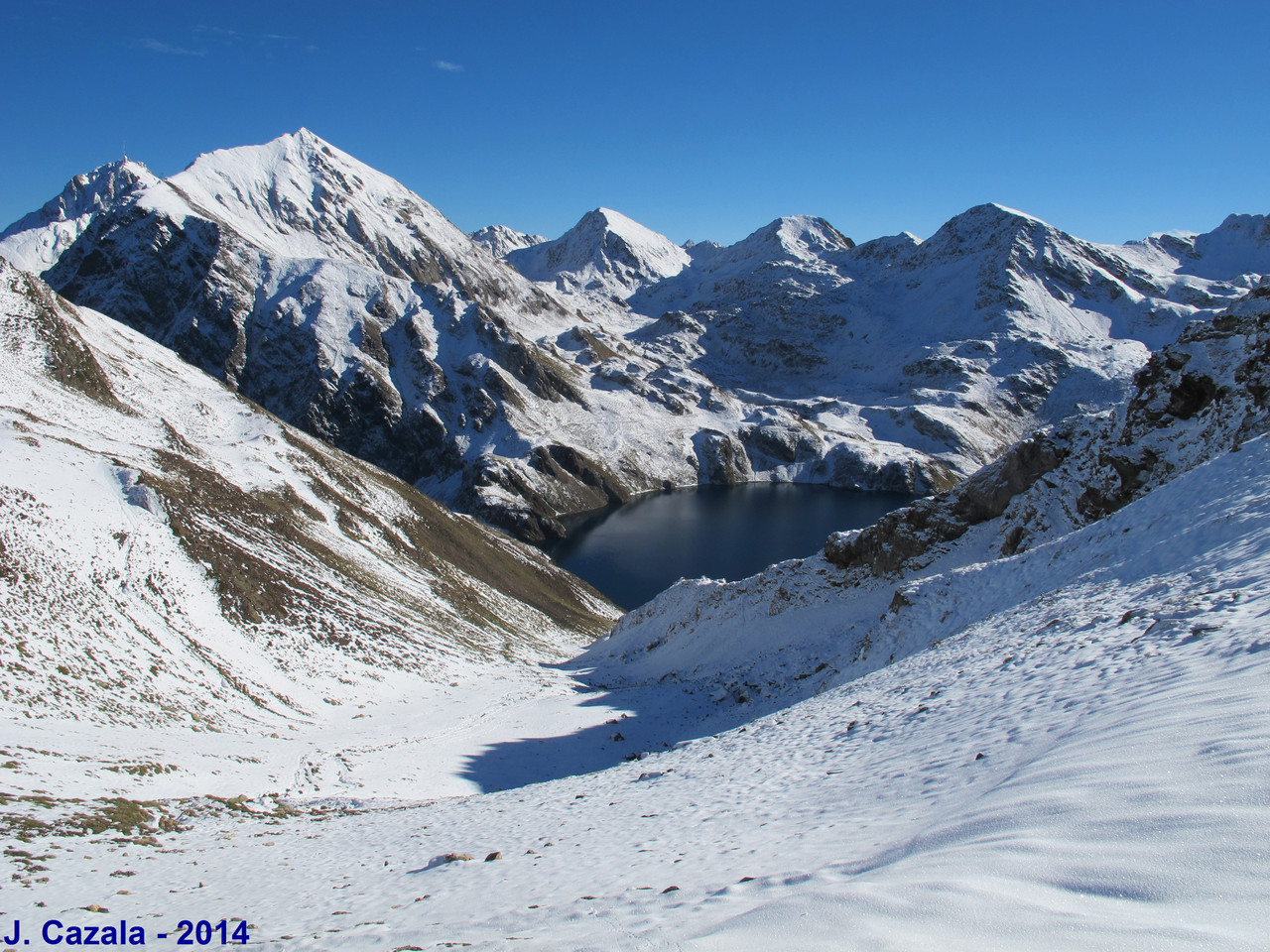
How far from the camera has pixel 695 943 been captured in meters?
6.29

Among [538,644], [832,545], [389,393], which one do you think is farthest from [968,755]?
[389,393]

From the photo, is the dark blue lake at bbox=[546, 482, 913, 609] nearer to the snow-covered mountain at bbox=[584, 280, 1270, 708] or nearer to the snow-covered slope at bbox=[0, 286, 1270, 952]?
the snow-covered mountain at bbox=[584, 280, 1270, 708]

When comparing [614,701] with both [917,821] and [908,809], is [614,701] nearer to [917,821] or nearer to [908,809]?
[908,809]

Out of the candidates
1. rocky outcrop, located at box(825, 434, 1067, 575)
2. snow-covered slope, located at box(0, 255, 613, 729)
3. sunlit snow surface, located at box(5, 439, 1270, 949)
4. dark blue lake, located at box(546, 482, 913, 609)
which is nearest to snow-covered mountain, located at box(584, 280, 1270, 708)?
rocky outcrop, located at box(825, 434, 1067, 575)

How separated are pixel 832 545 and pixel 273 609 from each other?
33.2 m

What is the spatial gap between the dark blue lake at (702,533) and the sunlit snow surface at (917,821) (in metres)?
72.6

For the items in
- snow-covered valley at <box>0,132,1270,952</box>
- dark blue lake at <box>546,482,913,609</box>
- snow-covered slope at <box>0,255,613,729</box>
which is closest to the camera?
snow-covered valley at <box>0,132,1270,952</box>

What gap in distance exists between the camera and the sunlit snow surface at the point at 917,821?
18.1ft

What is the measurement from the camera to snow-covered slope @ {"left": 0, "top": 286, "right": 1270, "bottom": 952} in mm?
5637

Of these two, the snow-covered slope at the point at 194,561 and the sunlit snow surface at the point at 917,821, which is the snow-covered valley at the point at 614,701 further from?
the snow-covered slope at the point at 194,561

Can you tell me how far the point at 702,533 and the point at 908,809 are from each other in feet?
375

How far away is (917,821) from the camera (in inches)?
352

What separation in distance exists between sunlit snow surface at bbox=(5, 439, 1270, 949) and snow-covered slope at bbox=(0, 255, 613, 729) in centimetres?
591

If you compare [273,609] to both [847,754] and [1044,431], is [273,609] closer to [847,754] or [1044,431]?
[847,754]
